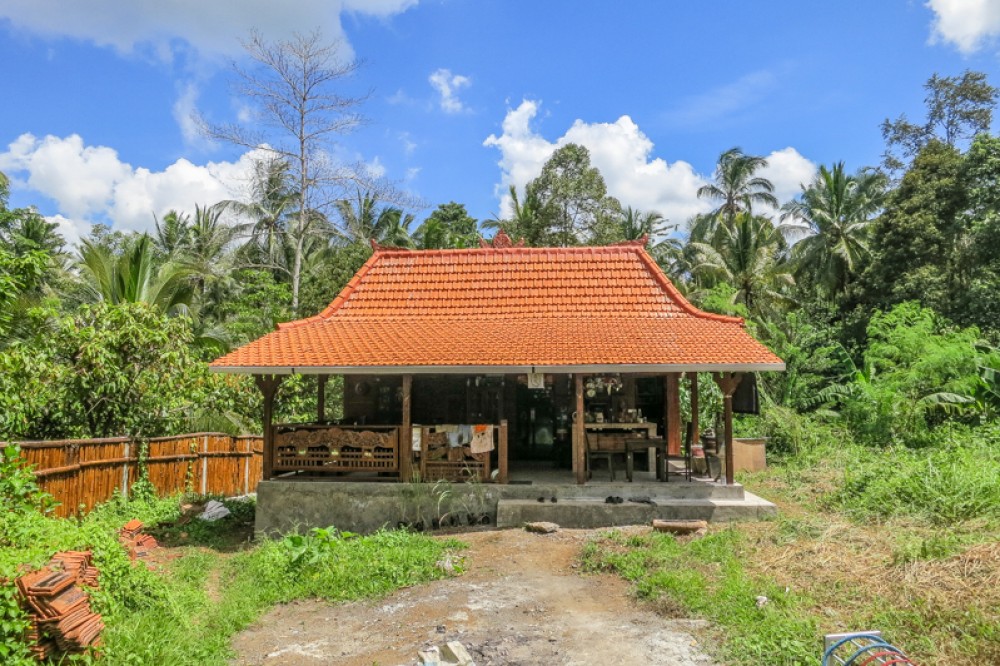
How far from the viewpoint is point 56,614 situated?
195 inches

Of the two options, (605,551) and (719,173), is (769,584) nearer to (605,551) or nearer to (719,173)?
(605,551)

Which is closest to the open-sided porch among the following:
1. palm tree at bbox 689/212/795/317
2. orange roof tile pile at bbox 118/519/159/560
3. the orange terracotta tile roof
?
the orange terracotta tile roof

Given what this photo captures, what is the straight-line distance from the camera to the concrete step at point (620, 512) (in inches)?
390

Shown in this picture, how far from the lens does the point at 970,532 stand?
7855mm

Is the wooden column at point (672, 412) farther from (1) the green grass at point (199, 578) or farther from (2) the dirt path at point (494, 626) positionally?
(1) the green grass at point (199, 578)

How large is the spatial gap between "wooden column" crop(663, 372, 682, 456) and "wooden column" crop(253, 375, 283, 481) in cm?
698

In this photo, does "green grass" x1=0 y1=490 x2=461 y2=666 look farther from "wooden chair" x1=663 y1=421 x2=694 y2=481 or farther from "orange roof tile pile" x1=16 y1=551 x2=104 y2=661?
"wooden chair" x1=663 y1=421 x2=694 y2=481

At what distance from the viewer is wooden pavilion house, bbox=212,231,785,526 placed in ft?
33.6

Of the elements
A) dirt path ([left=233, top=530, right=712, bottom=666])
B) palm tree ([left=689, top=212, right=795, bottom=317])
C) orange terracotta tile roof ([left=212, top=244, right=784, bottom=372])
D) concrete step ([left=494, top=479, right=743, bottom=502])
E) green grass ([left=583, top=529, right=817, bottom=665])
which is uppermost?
palm tree ([left=689, top=212, right=795, bottom=317])

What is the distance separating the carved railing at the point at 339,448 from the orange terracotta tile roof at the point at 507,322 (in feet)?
3.94

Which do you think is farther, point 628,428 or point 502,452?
point 628,428

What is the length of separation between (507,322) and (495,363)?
2.52m

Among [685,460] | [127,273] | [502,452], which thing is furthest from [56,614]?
[127,273]

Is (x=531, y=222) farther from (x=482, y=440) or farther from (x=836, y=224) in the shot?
(x=482, y=440)
